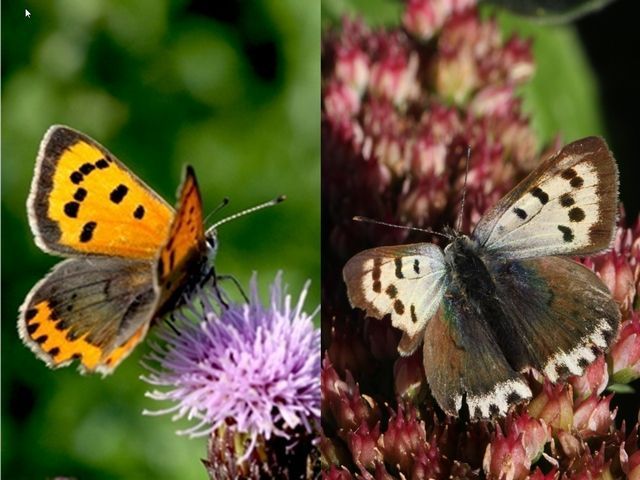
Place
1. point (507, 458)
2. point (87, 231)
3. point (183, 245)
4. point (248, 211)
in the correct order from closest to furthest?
point (507, 458) < point (183, 245) < point (87, 231) < point (248, 211)

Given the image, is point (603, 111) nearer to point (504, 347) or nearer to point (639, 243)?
point (639, 243)

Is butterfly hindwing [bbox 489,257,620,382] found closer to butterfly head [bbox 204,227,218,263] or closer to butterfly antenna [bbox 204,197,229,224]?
butterfly head [bbox 204,227,218,263]

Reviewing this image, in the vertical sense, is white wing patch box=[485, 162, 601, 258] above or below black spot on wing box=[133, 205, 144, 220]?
below

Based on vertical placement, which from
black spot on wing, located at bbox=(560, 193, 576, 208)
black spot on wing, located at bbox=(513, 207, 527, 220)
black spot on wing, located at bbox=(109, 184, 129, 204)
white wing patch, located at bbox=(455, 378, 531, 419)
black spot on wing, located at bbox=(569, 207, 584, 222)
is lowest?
white wing patch, located at bbox=(455, 378, 531, 419)

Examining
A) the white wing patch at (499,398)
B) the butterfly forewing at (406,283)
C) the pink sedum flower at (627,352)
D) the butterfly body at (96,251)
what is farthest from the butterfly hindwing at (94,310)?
the pink sedum flower at (627,352)

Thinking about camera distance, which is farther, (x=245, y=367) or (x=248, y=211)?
(x=248, y=211)

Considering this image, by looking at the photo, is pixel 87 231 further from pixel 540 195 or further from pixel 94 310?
pixel 540 195

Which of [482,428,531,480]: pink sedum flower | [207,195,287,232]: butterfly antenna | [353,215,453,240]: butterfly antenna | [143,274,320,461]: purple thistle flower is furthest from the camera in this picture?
[207,195,287,232]: butterfly antenna

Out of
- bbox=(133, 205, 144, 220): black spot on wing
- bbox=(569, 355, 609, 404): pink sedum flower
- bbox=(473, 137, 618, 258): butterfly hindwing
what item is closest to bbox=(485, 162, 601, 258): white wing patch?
bbox=(473, 137, 618, 258): butterfly hindwing

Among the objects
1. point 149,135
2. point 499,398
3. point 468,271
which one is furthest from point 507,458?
point 149,135
